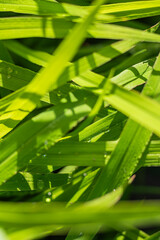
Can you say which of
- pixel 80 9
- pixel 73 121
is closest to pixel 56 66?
pixel 73 121

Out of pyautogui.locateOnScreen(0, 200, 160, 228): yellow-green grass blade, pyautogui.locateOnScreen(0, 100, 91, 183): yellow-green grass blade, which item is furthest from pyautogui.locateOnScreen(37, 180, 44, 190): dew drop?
pyautogui.locateOnScreen(0, 200, 160, 228): yellow-green grass blade

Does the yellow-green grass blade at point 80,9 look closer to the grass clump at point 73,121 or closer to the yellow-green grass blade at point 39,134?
the grass clump at point 73,121

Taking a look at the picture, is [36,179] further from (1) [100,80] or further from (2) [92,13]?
(2) [92,13]

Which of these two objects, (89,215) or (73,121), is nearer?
(89,215)

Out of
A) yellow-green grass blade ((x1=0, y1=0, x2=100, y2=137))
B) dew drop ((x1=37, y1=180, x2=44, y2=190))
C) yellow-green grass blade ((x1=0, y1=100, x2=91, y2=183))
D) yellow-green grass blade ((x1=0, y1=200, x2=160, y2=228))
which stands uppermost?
yellow-green grass blade ((x1=0, y1=0, x2=100, y2=137))

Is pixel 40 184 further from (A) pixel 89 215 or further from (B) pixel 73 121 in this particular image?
(A) pixel 89 215

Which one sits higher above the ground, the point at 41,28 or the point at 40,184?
the point at 41,28

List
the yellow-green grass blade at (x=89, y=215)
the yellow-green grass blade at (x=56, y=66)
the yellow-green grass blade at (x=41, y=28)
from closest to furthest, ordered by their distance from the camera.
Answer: the yellow-green grass blade at (x=89, y=215) < the yellow-green grass blade at (x=56, y=66) < the yellow-green grass blade at (x=41, y=28)

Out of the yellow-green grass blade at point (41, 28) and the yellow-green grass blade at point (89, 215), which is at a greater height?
the yellow-green grass blade at point (41, 28)

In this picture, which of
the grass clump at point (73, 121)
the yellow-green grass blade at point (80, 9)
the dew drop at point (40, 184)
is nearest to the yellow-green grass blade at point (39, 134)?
the grass clump at point (73, 121)

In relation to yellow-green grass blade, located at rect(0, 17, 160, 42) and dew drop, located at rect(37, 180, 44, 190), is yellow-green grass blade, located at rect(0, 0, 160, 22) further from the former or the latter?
dew drop, located at rect(37, 180, 44, 190)

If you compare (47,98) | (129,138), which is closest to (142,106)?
(129,138)
